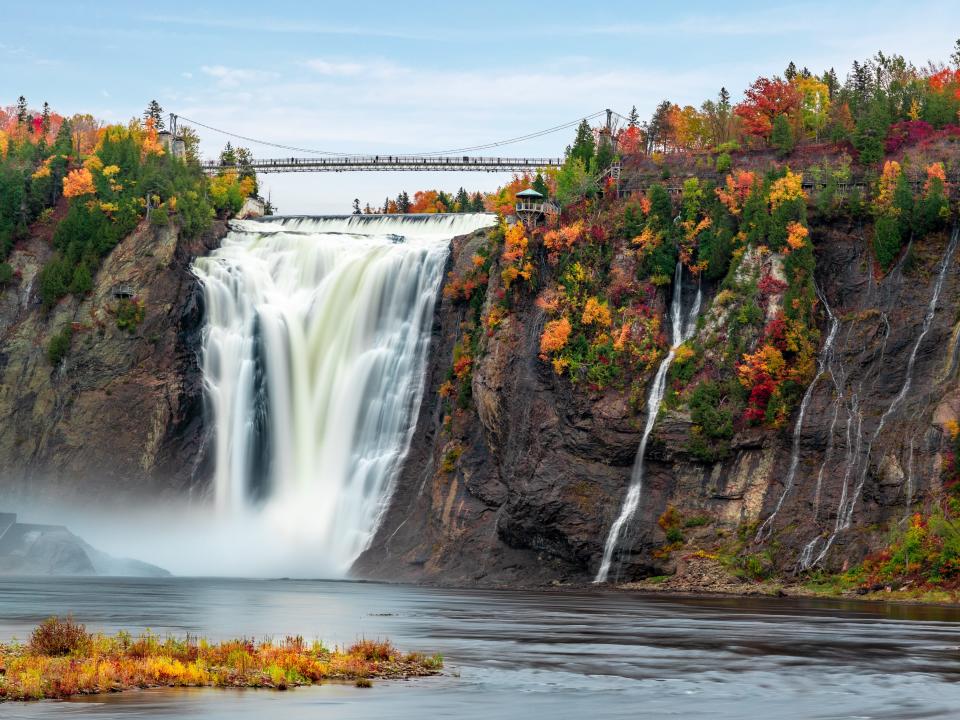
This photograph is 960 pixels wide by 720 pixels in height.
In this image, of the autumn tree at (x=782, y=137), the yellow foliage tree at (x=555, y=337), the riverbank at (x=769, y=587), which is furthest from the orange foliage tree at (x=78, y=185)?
the riverbank at (x=769, y=587)

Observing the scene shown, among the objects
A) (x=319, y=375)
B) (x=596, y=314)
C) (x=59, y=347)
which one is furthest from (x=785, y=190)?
(x=59, y=347)

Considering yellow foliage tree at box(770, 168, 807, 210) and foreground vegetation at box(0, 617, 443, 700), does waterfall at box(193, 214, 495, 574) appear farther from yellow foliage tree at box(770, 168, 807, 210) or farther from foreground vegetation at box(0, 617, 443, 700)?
foreground vegetation at box(0, 617, 443, 700)

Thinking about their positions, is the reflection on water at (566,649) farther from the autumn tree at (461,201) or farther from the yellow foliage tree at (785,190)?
the autumn tree at (461,201)

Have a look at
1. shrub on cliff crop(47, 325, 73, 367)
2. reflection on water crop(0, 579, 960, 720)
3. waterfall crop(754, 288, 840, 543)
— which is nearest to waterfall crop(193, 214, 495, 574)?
shrub on cliff crop(47, 325, 73, 367)

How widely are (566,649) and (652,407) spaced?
43.1m

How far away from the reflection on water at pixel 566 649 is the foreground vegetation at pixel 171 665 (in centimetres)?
89

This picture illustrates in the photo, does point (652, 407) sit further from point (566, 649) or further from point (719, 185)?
point (566, 649)

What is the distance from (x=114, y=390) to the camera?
375 ft

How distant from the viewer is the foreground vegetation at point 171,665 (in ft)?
Result: 105

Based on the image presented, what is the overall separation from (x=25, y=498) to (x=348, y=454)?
105 ft

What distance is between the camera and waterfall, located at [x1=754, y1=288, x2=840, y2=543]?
79250 mm

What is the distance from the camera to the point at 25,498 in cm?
11512

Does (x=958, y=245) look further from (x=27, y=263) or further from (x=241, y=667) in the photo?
(x=27, y=263)

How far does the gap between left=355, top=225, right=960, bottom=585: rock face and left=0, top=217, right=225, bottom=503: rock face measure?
24722 mm
